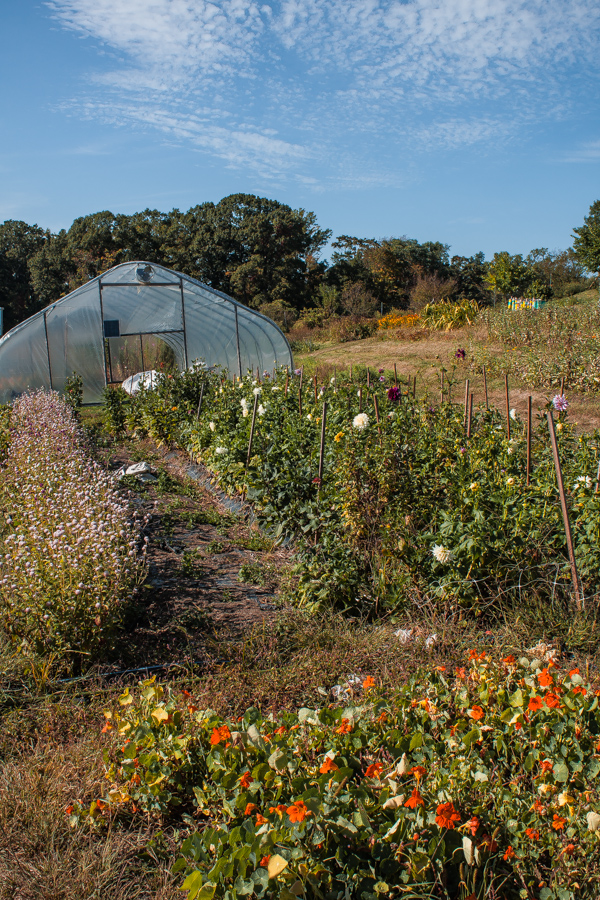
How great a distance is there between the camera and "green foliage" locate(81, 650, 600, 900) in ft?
5.50

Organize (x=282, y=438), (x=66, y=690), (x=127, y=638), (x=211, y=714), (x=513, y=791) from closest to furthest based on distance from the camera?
(x=513, y=791) < (x=211, y=714) < (x=66, y=690) < (x=127, y=638) < (x=282, y=438)

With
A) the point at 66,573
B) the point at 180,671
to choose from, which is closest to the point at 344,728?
the point at 180,671

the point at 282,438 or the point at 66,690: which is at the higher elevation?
the point at 282,438

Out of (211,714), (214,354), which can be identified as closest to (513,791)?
(211,714)

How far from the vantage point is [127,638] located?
3.51 m

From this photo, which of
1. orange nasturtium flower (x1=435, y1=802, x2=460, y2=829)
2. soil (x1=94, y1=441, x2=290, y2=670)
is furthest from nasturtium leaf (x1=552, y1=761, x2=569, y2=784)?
soil (x1=94, y1=441, x2=290, y2=670)

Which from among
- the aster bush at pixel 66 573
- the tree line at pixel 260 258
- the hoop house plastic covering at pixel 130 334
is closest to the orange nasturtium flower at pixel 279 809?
the aster bush at pixel 66 573

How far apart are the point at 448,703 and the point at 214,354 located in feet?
39.0

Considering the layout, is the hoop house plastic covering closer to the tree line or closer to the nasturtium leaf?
the nasturtium leaf

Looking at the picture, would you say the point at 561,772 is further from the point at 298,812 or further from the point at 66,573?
the point at 66,573

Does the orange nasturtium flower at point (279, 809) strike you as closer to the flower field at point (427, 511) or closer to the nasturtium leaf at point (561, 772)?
the nasturtium leaf at point (561, 772)

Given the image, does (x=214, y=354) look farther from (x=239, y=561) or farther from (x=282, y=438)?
(x=239, y=561)

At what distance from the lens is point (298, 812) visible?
1.62 m

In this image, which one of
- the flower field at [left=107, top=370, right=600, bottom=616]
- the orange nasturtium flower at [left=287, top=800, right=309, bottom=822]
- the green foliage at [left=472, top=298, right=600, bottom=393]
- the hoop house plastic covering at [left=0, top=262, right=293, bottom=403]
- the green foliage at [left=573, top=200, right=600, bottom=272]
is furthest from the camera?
the green foliage at [left=573, top=200, right=600, bottom=272]
